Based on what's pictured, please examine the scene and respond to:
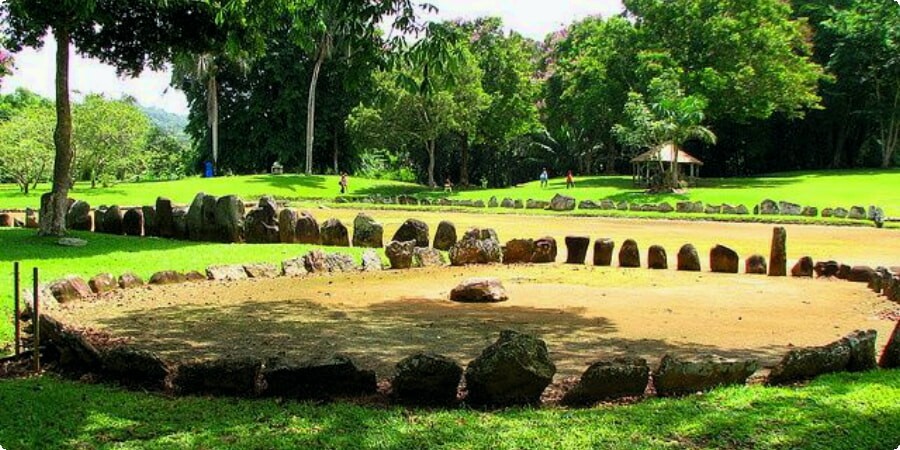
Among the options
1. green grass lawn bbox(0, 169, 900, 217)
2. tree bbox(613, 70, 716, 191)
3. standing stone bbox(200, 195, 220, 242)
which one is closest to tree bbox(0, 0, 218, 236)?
standing stone bbox(200, 195, 220, 242)

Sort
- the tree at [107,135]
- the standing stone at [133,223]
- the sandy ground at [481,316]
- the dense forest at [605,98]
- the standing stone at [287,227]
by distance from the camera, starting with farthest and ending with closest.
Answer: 1. the dense forest at [605,98]
2. the tree at [107,135]
3. the standing stone at [133,223]
4. the standing stone at [287,227]
5. the sandy ground at [481,316]

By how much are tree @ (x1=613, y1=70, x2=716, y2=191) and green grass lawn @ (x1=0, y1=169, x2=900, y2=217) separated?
2.36m

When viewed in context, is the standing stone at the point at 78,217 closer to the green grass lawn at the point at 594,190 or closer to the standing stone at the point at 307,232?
the standing stone at the point at 307,232

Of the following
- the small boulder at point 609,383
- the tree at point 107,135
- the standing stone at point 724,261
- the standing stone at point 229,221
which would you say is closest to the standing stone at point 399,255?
the standing stone at point 229,221

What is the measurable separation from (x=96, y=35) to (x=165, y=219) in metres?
4.54

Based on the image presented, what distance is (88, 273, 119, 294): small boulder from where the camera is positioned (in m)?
12.2

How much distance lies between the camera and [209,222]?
1908cm

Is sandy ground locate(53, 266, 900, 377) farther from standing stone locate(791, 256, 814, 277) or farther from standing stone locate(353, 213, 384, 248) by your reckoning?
standing stone locate(353, 213, 384, 248)

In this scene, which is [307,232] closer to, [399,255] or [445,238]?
[445,238]

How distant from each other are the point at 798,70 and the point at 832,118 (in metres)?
9.91

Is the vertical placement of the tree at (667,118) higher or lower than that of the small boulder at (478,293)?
higher

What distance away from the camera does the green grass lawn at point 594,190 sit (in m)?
34.3

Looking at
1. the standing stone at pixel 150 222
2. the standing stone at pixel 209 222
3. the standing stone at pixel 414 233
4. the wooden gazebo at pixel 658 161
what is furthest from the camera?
the wooden gazebo at pixel 658 161

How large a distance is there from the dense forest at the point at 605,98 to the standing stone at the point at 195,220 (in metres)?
17.6
